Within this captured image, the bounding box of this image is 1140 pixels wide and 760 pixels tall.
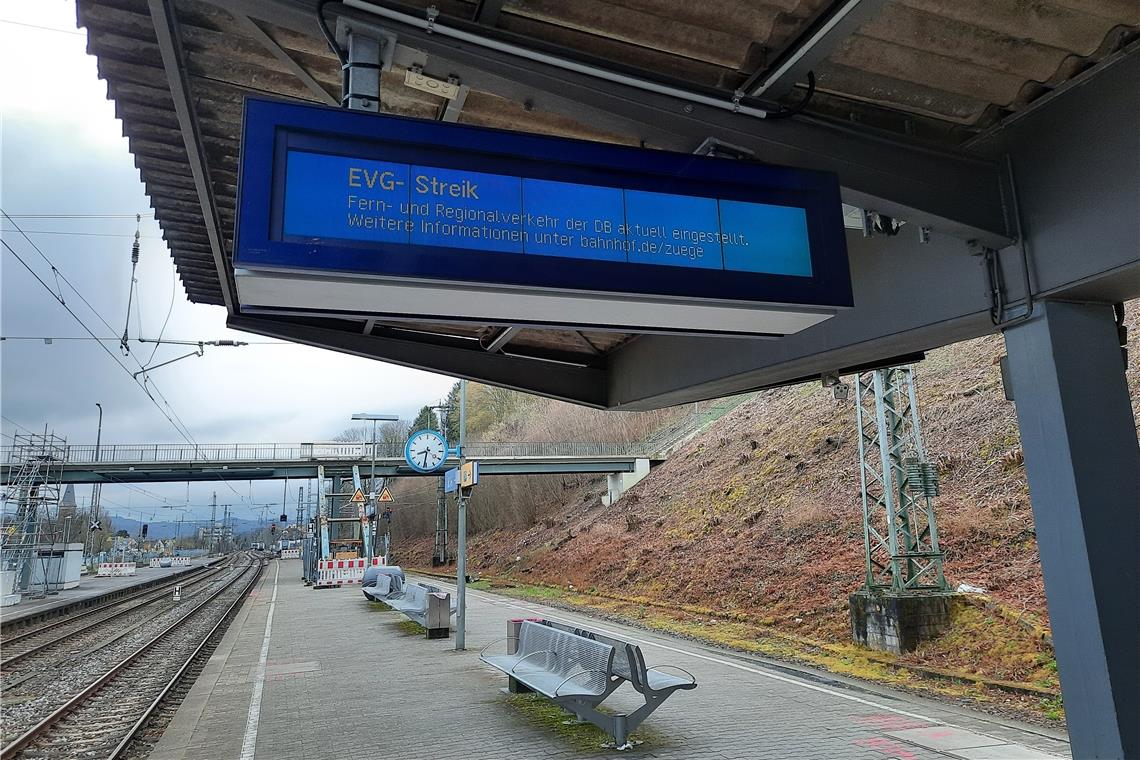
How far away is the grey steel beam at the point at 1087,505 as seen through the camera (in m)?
3.64

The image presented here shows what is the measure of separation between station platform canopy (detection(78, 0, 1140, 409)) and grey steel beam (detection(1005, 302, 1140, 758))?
1.01 feet

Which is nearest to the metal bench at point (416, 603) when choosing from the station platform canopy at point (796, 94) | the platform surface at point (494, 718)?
the platform surface at point (494, 718)

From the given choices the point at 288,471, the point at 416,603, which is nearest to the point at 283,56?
the point at 416,603

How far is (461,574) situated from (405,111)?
9542mm

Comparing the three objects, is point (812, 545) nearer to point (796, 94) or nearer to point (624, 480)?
point (796, 94)

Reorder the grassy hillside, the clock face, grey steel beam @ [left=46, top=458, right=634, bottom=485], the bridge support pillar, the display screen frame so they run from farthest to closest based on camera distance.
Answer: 1. grey steel beam @ [left=46, top=458, right=634, bottom=485]
2. the bridge support pillar
3. the clock face
4. the grassy hillside
5. the display screen frame

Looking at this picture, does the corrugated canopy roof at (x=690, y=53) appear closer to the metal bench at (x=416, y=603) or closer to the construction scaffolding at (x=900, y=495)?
the construction scaffolding at (x=900, y=495)

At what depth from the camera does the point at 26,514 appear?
97.1 feet

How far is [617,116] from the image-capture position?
3518mm

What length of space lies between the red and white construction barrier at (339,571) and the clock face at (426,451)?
21.1 m

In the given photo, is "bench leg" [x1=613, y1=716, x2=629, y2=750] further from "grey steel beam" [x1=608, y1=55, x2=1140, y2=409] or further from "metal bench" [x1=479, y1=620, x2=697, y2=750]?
"grey steel beam" [x1=608, y1=55, x2=1140, y2=409]

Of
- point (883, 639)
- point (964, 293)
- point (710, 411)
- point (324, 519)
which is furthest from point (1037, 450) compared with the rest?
point (710, 411)

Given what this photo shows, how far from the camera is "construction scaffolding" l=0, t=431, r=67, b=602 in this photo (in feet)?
96.6

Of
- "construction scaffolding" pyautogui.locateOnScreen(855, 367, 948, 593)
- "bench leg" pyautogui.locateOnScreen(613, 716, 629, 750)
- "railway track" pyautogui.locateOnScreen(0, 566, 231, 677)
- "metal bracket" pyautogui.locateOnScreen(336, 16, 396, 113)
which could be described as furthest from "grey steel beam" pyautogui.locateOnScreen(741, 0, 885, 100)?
"railway track" pyautogui.locateOnScreen(0, 566, 231, 677)
